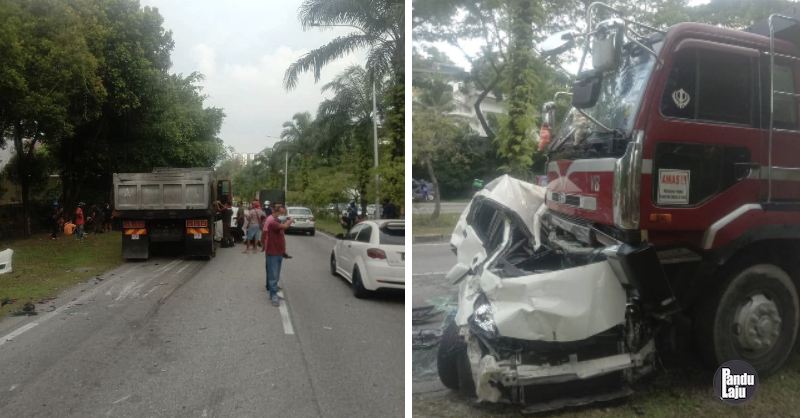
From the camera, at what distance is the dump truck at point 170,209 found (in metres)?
5.27

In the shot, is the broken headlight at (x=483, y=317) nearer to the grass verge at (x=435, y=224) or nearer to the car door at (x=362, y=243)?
the grass verge at (x=435, y=224)

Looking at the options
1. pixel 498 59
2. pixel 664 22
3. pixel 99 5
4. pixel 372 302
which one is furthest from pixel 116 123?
pixel 664 22

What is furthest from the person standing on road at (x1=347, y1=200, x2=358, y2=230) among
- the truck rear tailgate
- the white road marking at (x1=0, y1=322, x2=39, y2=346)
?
the white road marking at (x1=0, y1=322, x2=39, y2=346)

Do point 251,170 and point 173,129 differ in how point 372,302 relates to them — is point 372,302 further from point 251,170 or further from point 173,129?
point 173,129

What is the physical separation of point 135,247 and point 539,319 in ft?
16.7

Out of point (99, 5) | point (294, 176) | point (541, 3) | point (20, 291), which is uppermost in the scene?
point (99, 5)

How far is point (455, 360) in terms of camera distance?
1.86 metres

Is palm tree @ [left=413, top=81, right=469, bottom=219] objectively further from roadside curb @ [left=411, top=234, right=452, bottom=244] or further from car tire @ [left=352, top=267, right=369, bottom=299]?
car tire @ [left=352, top=267, right=369, bottom=299]

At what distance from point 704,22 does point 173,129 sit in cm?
310

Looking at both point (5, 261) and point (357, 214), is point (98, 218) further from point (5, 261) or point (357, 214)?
point (357, 214)

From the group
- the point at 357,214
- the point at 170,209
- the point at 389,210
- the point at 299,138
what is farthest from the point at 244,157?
the point at 170,209

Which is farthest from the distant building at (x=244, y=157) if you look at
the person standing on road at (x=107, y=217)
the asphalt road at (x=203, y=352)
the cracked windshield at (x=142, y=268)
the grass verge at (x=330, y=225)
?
the person standing on road at (x=107, y=217)

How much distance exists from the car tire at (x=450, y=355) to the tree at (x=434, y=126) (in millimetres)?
467

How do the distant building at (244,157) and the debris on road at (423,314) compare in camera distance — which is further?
the distant building at (244,157)
